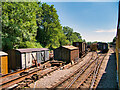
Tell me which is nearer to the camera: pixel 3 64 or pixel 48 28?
pixel 3 64

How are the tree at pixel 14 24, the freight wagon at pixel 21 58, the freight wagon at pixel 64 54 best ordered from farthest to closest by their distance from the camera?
the freight wagon at pixel 64 54
the tree at pixel 14 24
the freight wagon at pixel 21 58

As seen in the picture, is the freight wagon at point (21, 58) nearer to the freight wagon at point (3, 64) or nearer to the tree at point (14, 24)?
the freight wagon at point (3, 64)

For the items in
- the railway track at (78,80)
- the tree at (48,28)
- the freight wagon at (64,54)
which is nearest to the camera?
the railway track at (78,80)

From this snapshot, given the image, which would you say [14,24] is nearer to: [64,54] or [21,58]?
[21,58]

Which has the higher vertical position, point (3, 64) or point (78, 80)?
point (3, 64)

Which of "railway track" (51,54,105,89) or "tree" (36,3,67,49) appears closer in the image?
"railway track" (51,54,105,89)

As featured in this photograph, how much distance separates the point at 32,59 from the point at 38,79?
17.8 ft

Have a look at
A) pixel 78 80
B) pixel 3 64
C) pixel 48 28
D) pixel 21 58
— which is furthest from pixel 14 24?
pixel 48 28

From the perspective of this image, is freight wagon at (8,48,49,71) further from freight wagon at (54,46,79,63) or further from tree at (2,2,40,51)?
tree at (2,2,40,51)

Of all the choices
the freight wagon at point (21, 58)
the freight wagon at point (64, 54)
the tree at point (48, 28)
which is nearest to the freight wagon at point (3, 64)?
the freight wagon at point (21, 58)

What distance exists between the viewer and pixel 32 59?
1558 cm

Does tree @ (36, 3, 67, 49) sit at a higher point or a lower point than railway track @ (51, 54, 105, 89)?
higher

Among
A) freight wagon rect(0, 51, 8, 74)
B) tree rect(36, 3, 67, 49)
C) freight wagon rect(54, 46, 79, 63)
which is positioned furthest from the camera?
tree rect(36, 3, 67, 49)

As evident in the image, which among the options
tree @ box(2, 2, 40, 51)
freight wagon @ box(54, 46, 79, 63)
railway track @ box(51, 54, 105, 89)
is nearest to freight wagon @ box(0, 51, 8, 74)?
railway track @ box(51, 54, 105, 89)
